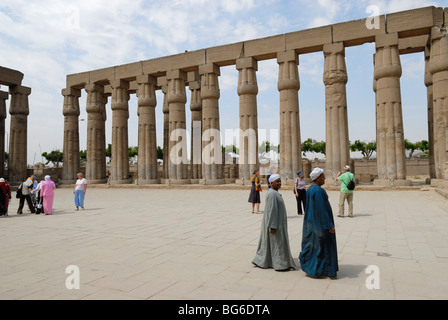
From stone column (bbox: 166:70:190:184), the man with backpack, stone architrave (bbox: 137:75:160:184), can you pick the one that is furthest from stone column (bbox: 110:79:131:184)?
the man with backpack

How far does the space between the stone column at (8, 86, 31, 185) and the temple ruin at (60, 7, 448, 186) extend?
345 cm

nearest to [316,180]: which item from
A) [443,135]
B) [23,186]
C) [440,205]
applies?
[440,205]

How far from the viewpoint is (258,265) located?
4.77 meters

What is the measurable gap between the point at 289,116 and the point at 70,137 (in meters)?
19.9

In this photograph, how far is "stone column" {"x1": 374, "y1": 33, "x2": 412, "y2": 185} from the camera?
59.5ft

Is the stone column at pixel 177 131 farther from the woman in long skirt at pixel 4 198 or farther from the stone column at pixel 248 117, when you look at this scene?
the woman in long skirt at pixel 4 198

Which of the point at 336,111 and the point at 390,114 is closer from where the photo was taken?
the point at 390,114

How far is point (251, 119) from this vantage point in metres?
21.8

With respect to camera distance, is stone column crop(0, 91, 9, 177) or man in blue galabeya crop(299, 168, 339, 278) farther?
stone column crop(0, 91, 9, 177)

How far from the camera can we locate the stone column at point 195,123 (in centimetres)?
2744

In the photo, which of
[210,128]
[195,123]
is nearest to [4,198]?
[210,128]

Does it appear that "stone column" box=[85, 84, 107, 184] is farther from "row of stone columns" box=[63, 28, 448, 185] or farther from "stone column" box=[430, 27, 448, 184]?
"stone column" box=[430, 27, 448, 184]

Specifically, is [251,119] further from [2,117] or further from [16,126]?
[2,117]
